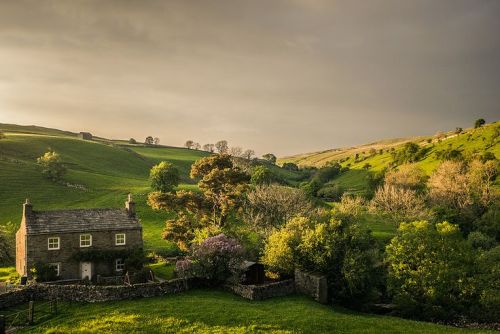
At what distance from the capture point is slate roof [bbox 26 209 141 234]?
153ft

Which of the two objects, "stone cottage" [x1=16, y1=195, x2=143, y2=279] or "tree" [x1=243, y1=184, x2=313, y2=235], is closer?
"stone cottage" [x1=16, y1=195, x2=143, y2=279]

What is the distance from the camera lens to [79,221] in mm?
48906

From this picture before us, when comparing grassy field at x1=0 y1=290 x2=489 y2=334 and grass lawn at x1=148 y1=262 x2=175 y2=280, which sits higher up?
grassy field at x1=0 y1=290 x2=489 y2=334

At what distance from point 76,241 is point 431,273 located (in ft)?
120

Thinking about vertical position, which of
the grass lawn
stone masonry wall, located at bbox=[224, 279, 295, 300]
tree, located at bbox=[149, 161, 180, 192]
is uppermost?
tree, located at bbox=[149, 161, 180, 192]

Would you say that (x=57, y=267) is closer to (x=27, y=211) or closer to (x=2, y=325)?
(x=27, y=211)

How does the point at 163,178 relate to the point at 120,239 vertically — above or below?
above

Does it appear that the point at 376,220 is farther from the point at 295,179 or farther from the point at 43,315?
the point at 295,179

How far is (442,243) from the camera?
1620 inches

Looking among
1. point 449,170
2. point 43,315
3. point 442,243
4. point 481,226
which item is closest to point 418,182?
point 449,170

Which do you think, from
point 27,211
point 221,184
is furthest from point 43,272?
point 221,184

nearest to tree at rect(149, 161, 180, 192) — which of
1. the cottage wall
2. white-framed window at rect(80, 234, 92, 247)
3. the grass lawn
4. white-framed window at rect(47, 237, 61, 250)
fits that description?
the grass lawn

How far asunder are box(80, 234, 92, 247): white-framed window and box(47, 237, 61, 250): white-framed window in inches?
92.8

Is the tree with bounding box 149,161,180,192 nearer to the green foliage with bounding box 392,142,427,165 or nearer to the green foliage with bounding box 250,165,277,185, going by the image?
the green foliage with bounding box 250,165,277,185
